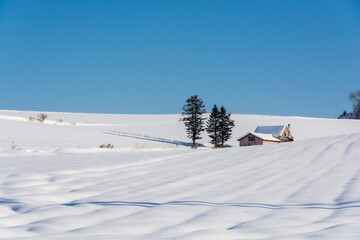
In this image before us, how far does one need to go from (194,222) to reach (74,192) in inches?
73.3

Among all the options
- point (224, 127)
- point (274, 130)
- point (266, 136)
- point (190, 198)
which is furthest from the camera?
point (224, 127)

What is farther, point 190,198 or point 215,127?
point 215,127

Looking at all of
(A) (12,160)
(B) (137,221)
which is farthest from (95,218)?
(A) (12,160)

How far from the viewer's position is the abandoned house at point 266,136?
33.1 meters

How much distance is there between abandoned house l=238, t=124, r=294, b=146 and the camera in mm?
33094

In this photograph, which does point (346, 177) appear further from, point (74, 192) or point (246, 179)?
point (74, 192)

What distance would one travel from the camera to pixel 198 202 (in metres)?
3.51

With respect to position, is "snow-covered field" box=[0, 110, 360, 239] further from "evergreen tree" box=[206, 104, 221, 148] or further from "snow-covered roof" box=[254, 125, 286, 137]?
"evergreen tree" box=[206, 104, 221, 148]

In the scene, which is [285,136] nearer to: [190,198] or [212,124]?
[212,124]

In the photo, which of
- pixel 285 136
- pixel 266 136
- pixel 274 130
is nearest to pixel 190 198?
pixel 266 136

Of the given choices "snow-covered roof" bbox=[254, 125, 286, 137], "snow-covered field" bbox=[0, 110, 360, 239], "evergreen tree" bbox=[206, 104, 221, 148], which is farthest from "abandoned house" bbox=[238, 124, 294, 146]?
"snow-covered field" bbox=[0, 110, 360, 239]

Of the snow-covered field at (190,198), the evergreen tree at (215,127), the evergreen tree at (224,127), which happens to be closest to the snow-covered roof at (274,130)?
the evergreen tree at (224,127)

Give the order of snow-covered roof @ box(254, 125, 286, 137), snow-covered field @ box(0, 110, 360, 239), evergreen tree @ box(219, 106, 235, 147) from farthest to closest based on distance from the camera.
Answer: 1. evergreen tree @ box(219, 106, 235, 147)
2. snow-covered roof @ box(254, 125, 286, 137)
3. snow-covered field @ box(0, 110, 360, 239)

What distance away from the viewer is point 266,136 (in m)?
34.1
